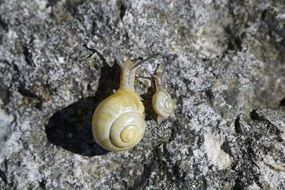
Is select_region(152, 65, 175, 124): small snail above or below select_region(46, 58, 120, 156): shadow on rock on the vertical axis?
below

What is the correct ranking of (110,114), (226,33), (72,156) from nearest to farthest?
(110,114) → (72,156) → (226,33)

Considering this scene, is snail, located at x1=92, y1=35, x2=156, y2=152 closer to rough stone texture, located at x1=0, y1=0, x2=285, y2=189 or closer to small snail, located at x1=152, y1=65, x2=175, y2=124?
small snail, located at x1=152, y1=65, x2=175, y2=124

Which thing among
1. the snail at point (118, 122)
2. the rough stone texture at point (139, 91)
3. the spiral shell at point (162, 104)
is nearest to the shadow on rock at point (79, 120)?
the rough stone texture at point (139, 91)

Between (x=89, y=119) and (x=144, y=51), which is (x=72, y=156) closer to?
(x=89, y=119)

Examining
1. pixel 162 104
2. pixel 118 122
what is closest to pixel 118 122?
pixel 118 122

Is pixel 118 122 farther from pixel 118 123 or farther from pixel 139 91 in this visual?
pixel 139 91

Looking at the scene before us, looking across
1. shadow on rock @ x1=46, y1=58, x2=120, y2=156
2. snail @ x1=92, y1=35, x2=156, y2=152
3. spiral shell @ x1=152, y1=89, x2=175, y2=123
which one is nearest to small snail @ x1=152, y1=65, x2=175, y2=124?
spiral shell @ x1=152, y1=89, x2=175, y2=123

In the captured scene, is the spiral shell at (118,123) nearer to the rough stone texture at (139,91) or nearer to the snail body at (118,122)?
the snail body at (118,122)

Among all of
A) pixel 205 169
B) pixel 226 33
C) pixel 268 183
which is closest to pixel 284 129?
pixel 268 183
